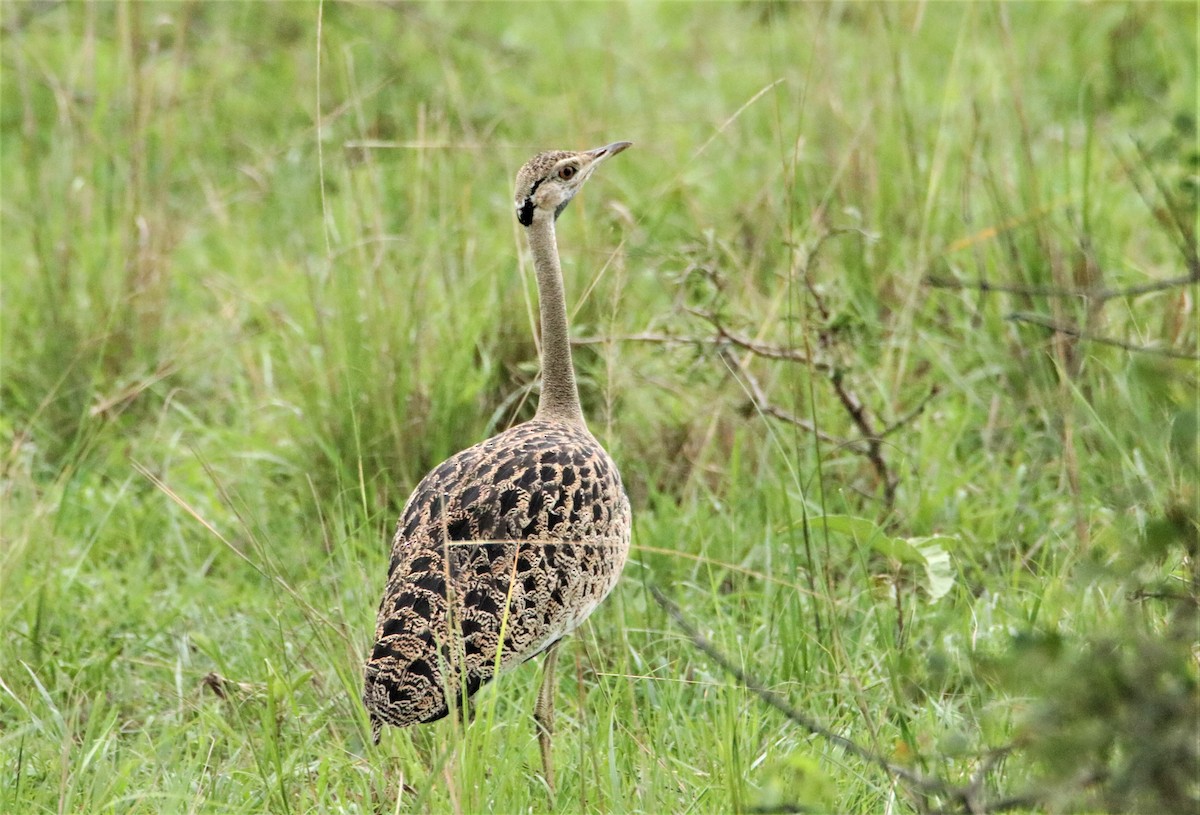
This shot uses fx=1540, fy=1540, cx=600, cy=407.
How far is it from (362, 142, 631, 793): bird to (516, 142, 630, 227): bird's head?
14 mm

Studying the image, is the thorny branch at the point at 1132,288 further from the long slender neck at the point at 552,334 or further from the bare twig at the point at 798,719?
the long slender neck at the point at 552,334

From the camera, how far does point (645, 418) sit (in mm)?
4594

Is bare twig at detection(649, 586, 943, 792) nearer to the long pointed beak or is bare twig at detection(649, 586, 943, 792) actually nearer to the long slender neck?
the long slender neck

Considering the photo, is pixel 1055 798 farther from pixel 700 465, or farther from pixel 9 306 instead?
pixel 9 306

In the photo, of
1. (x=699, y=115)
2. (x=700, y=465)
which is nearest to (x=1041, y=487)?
(x=700, y=465)

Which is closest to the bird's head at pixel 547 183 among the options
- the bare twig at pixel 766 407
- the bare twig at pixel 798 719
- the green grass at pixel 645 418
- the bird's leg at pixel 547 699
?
the green grass at pixel 645 418

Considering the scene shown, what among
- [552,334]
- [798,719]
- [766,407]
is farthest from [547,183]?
[798,719]

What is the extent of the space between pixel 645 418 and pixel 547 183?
1258mm

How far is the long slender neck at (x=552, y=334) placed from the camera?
3.49 meters

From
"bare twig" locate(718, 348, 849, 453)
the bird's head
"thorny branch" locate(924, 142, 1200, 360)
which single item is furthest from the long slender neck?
"thorny branch" locate(924, 142, 1200, 360)

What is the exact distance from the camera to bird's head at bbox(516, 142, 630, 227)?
3473 millimetres

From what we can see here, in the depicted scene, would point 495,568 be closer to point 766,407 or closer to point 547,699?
point 547,699

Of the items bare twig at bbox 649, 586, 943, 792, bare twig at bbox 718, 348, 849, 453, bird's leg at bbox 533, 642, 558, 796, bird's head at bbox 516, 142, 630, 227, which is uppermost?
bird's head at bbox 516, 142, 630, 227

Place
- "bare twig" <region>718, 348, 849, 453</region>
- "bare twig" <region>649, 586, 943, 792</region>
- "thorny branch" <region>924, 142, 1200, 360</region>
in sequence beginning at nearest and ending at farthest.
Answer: "bare twig" <region>649, 586, 943, 792</region> → "thorny branch" <region>924, 142, 1200, 360</region> → "bare twig" <region>718, 348, 849, 453</region>
